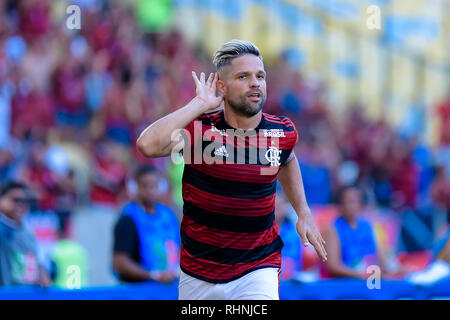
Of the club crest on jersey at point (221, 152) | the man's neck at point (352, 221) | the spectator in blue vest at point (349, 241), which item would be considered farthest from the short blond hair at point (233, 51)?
the man's neck at point (352, 221)

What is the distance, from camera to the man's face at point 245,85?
13.7ft

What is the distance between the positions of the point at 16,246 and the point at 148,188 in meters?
1.28

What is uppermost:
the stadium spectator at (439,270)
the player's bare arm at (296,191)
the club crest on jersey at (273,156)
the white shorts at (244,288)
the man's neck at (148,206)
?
the man's neck at (148,206)

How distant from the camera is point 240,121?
14.1 feet

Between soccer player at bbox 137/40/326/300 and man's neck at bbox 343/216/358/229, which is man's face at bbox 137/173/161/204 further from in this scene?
soccer player at bbox 137/40/326/300

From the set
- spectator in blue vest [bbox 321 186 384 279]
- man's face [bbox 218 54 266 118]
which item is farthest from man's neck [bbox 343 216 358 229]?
man's face [bbox 218 54 266 118]

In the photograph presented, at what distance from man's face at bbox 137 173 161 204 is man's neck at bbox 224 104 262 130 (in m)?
2.65

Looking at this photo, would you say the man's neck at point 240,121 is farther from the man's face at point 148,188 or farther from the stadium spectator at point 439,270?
the stadium spectator at point 439,270

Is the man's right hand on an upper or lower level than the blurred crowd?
lower

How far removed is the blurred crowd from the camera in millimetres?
9867

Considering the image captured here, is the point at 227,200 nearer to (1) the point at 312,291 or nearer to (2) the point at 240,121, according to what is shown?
(2) the point at 240,121

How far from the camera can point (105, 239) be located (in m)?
9.40

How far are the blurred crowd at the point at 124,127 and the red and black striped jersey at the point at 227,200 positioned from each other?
4.51 m

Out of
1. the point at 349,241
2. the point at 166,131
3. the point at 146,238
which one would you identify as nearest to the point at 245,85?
the point at 166,131
